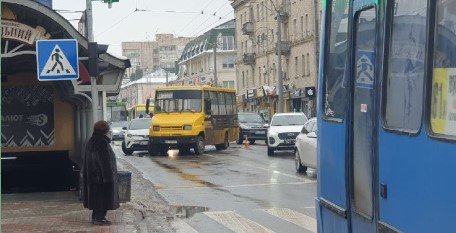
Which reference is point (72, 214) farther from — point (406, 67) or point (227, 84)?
point (227, 84)

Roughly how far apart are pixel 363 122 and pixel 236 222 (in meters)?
6.70

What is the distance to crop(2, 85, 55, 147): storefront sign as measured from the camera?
60.8 feet

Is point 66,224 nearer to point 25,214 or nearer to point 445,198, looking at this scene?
point 25,214

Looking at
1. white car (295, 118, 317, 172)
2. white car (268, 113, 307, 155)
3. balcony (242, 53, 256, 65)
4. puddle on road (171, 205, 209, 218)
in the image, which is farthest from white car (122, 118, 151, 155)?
balcony (242, 53, 256, 65)

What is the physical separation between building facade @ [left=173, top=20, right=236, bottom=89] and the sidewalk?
272ft

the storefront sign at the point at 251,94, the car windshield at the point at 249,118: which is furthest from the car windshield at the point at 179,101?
the storefront sign at the point at 251,94

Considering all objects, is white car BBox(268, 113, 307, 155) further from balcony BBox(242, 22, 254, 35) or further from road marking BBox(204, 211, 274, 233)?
balcony BBox(242, 22, 254, 35)

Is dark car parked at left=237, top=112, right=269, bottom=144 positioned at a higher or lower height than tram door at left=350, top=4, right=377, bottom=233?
lower

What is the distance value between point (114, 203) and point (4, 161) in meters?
10.1

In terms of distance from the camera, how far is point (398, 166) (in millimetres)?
4617

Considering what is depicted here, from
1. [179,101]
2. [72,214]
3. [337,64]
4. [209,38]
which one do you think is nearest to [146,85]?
[209,38]

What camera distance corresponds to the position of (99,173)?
11.9 meters

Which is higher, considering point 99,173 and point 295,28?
point 295,28

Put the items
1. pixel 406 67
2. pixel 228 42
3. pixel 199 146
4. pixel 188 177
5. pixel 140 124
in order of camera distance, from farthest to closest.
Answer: pixel 228 42 < pixel 140 124 < pixel 199 146 < pixel 188 177 < pixel 406 67
